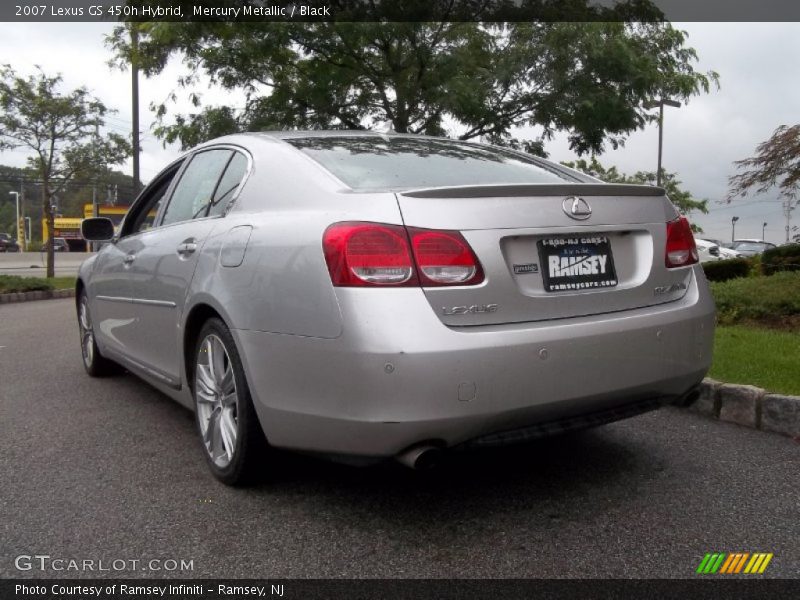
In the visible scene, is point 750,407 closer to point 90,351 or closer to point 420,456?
point 420,456

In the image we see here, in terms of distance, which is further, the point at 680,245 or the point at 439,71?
the point at 439,71

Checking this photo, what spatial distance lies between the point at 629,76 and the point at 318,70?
4.56 m

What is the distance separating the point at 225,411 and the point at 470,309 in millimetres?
1245

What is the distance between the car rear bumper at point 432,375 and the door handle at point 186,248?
756 millimetres

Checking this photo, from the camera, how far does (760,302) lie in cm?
706

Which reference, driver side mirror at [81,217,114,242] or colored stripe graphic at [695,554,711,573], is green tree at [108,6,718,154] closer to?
driver side mirror at [81,217,114,242]

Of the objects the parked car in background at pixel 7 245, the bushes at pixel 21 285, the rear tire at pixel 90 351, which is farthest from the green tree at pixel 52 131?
the parked car in background at pixel 7 245

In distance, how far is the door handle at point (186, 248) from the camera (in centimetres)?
332

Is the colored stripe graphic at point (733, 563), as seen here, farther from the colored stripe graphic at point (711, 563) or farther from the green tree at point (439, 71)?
the green tree at point (439, 71)

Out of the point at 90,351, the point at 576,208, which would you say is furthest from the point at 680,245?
the point at 90,351

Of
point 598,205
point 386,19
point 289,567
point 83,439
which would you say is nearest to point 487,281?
point 598,205

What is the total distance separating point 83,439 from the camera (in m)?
3.78

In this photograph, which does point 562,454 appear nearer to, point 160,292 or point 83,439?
point 160,292

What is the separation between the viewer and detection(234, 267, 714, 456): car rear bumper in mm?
2307
